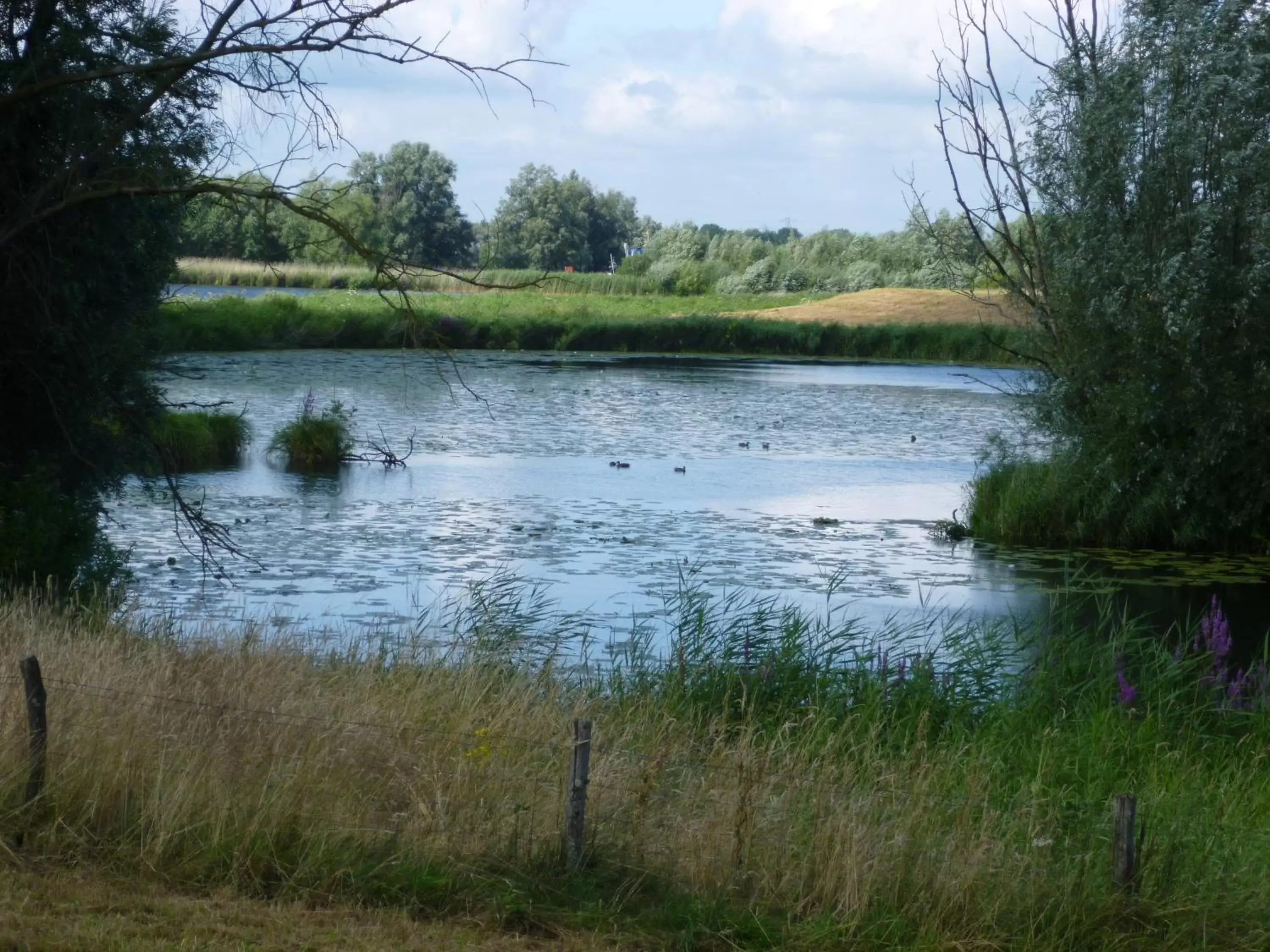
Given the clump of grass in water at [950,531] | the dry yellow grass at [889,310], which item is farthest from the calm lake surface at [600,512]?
the dry yellow grass at [889,310]

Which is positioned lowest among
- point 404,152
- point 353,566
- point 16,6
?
point 353,566

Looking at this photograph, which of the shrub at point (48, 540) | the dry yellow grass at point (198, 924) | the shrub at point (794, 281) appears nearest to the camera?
the dry yellow grass at point (198, 924)

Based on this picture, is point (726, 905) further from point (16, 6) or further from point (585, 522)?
point (585, 522)

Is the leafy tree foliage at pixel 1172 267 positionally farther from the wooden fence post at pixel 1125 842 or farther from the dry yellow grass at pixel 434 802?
the wooden fence post at pixel 1125 842

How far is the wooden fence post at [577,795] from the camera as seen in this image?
5270 mm

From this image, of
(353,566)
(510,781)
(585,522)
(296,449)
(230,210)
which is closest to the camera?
(510,781)

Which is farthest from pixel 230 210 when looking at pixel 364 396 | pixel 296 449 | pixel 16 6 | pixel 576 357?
pixel 576 357

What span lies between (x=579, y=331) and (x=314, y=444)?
3282 centimetres

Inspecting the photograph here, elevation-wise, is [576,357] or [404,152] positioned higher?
[404,152]

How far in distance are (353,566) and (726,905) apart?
9589mm

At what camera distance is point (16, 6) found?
997 cm

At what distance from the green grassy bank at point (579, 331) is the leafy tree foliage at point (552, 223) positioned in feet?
49.5

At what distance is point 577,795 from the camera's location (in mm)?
5336

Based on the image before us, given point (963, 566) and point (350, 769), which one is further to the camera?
point (963, 566)
